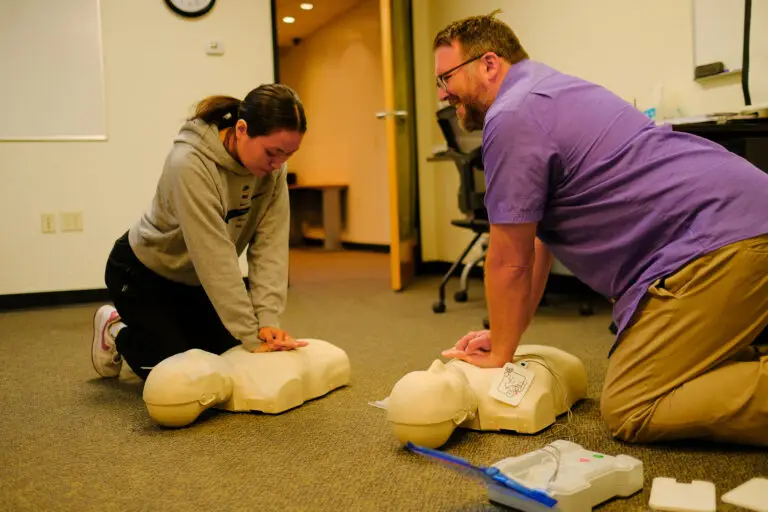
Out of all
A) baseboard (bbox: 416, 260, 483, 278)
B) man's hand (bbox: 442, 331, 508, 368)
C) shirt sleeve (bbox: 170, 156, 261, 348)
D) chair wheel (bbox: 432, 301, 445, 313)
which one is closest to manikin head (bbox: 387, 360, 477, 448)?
man's hand (bbox: 442, 331, 508, 368)

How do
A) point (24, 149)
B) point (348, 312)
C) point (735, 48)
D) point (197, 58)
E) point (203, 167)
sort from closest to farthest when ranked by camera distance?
point (203, 167)
point (735, 48)
point (348, 312)
point (24, 149)
point (197, 58)

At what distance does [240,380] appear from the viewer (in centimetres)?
167

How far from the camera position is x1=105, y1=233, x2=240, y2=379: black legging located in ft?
6.23

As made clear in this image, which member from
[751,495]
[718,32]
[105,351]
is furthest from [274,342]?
[718,32]

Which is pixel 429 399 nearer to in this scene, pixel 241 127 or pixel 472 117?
pixel 472 117

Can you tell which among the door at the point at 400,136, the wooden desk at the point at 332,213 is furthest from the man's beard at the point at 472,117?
the wooden desk at the point at 332,213

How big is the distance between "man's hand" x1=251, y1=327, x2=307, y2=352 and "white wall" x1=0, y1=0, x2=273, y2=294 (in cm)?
251

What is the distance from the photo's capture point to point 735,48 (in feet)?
8.71

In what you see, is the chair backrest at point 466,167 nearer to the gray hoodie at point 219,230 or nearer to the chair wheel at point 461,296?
the chair wheel at point 461,296

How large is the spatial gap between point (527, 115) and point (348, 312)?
2040 millimetres

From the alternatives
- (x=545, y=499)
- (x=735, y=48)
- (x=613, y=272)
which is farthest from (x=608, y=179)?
(x=735, y=48)

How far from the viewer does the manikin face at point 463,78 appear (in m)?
1.52

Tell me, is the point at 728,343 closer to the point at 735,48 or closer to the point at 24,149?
the point at 735,48

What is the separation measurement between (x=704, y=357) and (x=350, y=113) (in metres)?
6.06
